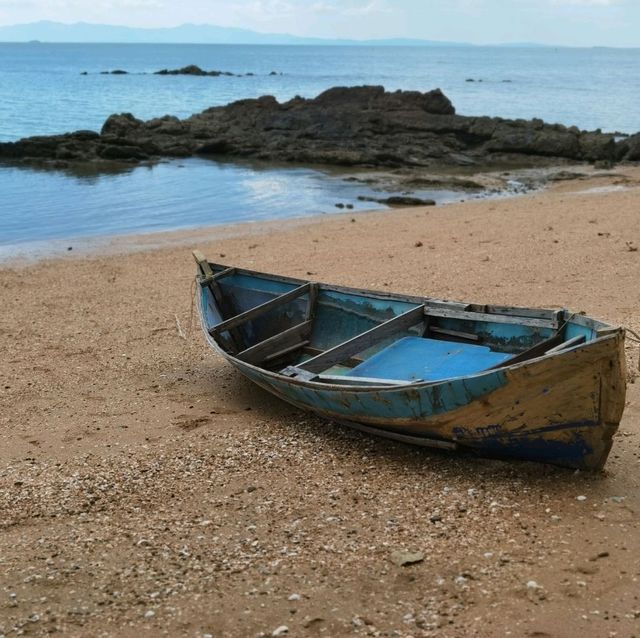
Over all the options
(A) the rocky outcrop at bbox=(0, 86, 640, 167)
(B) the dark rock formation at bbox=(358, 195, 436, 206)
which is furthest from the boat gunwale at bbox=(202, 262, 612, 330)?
(A) the rocky outcrop at bbox=(0, 86, 640, 167)

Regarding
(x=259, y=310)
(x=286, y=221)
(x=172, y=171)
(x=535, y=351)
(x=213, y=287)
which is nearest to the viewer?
(x=535, y=351)

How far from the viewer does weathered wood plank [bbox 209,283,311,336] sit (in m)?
7.90

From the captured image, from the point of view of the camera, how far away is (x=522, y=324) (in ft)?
21.3

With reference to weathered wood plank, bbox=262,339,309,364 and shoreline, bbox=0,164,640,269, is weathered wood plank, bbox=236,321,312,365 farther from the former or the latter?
shoreline, bbox=0,164,640,269

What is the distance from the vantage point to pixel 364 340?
6.99 metres

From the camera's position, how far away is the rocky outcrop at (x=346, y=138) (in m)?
30.1

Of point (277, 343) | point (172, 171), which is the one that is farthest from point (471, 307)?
point (172, 171)

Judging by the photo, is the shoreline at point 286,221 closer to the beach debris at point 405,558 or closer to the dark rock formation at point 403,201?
the dark rock formation at point 403,201

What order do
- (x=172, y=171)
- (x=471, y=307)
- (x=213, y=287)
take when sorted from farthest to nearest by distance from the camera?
1. (x=172, y=171)
2. (x=213, y=287)
3. (x=471, y=307)

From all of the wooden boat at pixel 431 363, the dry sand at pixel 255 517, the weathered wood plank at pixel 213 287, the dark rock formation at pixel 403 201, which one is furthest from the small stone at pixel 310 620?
the dark rock formation at pixel 403 201

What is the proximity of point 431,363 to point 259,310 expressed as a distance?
2.21 m

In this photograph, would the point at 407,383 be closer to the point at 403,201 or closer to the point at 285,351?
the point at 285,351

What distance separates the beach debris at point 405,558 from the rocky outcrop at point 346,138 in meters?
24.9

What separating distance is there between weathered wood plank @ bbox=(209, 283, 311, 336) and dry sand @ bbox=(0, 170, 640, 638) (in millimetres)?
579
